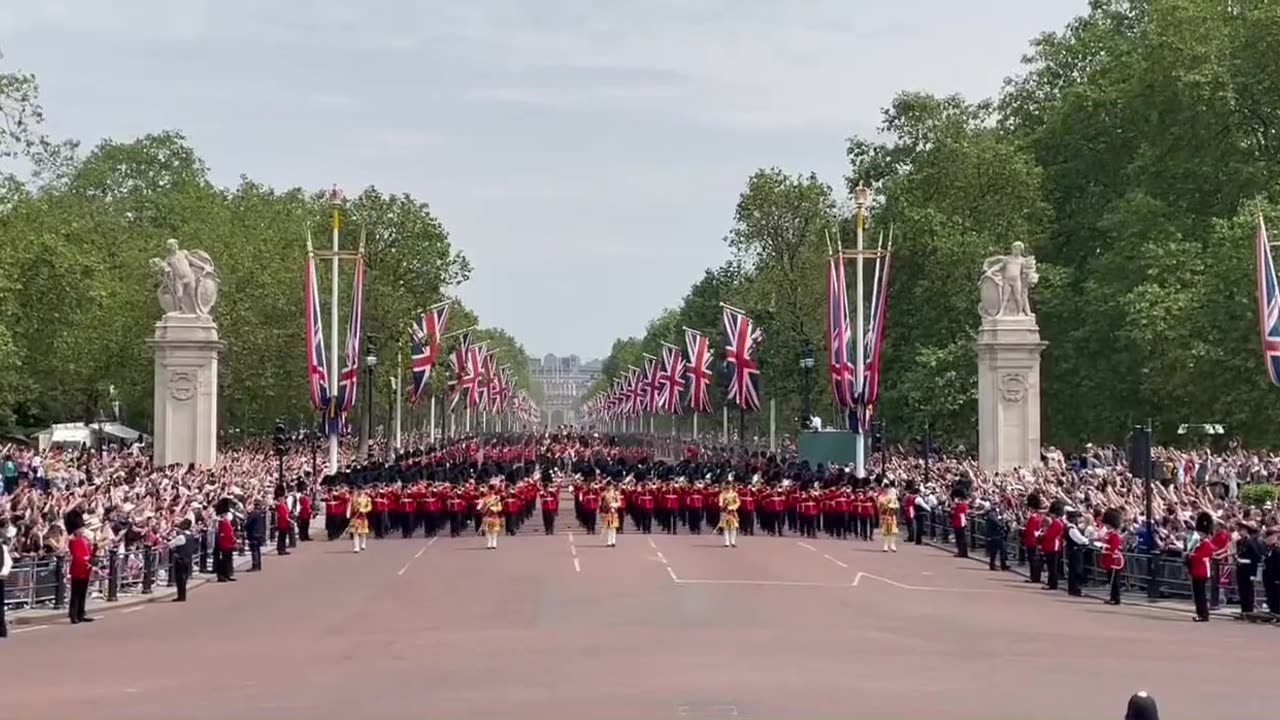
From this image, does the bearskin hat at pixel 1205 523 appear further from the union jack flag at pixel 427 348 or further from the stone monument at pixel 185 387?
the union jack flag at pixel 427 348

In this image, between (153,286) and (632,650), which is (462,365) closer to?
(153,286)

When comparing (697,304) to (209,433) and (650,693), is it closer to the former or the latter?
(209,433)

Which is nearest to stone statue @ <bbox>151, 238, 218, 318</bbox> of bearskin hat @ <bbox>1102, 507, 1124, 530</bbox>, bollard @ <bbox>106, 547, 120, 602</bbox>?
bollard @ <bbox>106, 547, 120, 602</bbox>

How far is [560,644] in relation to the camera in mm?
20547

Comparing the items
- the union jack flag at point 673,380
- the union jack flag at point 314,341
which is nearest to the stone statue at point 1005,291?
the union jack flag at point 314,341

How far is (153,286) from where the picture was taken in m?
71.5

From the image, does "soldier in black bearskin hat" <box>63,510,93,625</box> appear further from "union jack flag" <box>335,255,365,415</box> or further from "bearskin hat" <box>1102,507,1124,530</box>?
"union jack flag" <box>335,255,365,415</box>

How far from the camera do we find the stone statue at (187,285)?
5178cm

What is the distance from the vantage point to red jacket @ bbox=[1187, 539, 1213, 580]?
24719 mm

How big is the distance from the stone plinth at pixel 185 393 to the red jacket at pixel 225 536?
1850 centimetres

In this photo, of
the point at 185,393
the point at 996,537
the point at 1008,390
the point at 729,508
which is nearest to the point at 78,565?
the point at 996,537

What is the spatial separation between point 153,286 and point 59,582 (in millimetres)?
46990

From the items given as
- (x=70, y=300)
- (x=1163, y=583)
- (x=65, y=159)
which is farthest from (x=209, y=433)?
(x=65, y=159)

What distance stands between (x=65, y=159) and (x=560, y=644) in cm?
8441
